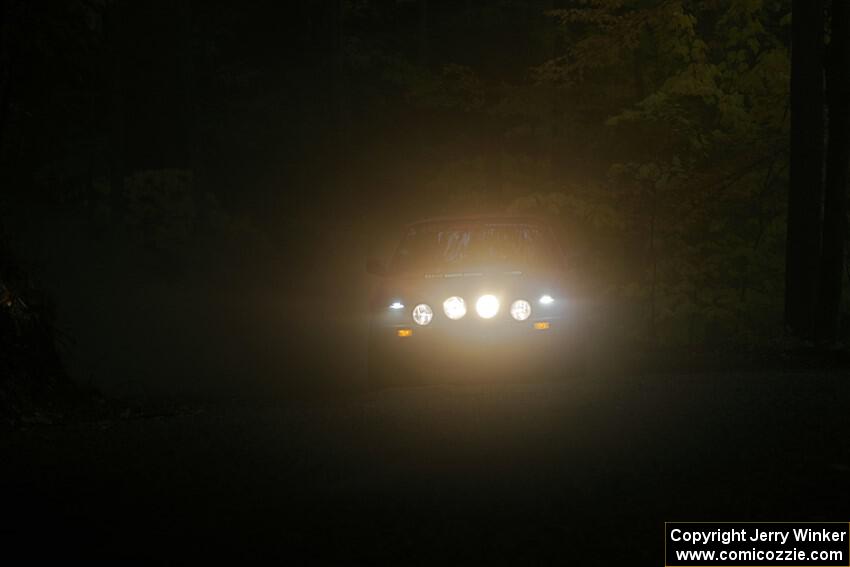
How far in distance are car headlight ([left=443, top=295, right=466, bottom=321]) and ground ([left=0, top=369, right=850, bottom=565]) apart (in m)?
0.86


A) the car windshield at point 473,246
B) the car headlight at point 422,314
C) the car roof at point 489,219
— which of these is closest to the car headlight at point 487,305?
the car headlight at point 422,314

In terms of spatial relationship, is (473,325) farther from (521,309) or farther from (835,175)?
(835,175)

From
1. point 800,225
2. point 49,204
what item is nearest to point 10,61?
point 800,225

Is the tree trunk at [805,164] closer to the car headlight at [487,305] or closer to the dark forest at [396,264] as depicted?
the dark forest at [396,264]

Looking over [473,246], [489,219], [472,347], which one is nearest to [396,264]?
[473,246]

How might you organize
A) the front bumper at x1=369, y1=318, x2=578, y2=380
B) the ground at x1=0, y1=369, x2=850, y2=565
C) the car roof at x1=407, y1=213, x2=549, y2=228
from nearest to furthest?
the ground at x1=0, y1=369, x2=850, y2=565, the front bumper at x1=369, y1=318, x2=578, y2=380, the car roof at x1=407, y1=213, x2=549, y2=228

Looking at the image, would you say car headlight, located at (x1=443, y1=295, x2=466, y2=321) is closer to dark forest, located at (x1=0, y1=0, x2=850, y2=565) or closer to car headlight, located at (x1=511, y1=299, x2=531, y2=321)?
dark forest, located at (x1=0, y1=0, x2=850, y2=565)

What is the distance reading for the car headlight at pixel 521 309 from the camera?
1191cm

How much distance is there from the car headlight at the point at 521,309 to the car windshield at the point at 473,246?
1.60 metres

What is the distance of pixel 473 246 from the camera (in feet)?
45.2

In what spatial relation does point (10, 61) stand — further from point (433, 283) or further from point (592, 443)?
point (592, 443)

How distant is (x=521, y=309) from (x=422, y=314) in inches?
34.9

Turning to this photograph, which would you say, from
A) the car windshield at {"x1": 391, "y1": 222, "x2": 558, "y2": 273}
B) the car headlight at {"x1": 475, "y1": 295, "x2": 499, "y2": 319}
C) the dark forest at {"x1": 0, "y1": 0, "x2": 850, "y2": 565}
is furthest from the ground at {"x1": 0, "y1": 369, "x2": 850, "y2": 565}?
the car windshield at {"x1": 391, "y1": 222, "x2": 558, "y2": 273}

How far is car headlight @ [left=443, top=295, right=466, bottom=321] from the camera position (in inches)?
470
